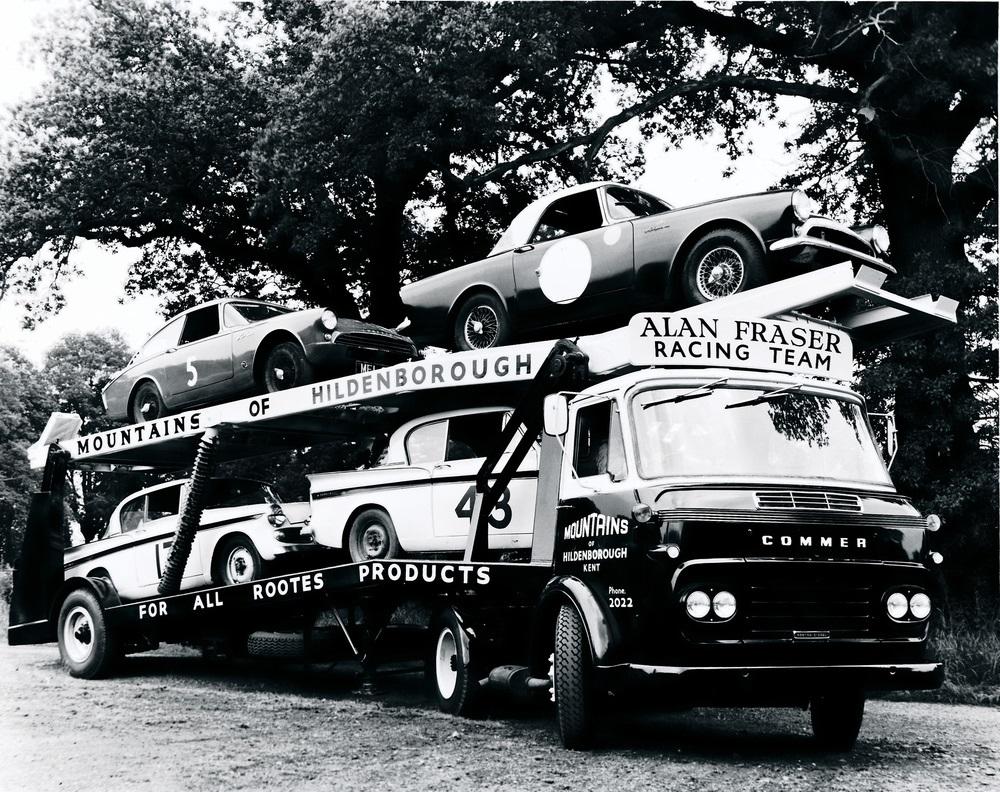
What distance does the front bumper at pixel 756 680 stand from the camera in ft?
19.9

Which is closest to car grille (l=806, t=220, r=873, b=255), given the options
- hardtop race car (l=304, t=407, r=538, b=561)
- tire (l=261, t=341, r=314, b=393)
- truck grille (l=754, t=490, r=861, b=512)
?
truck grille (l=754, t=490, r=861, b=512)

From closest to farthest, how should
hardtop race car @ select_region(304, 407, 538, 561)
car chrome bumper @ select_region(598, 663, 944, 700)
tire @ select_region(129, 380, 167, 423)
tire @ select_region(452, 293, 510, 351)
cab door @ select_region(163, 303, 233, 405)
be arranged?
car chrome bumper @ select_region(598, 663, 944, 700) → hardtop race car @ select_region(304, 407, 538, 561) → tire @ select_region(452, 293, 510, 351) → cab door @ select_region(163, 303, 233, 405) → tire @ select_region(129, 380, 167, 423)

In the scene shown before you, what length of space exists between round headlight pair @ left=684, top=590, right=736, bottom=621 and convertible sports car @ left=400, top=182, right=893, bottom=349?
2750 millimetres

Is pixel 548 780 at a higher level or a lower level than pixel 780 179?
lower

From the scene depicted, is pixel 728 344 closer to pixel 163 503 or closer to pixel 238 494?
pixel 238 494

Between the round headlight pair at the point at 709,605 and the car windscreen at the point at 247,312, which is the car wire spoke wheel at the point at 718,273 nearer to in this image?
the round headlight pair at the point at 709,605

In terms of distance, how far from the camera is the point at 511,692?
24.5 ft

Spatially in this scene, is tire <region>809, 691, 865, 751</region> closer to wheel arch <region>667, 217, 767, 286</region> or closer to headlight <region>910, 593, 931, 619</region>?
headlight <region>910, 593, 931, 619</region>

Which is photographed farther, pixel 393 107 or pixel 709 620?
pixel 393 107

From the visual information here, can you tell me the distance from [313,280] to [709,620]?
668 inches

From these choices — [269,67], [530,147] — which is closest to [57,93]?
[269,67]

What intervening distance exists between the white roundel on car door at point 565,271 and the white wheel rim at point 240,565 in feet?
12.3

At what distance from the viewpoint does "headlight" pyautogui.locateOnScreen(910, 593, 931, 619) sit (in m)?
6.48

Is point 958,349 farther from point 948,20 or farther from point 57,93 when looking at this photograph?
point 57,93
